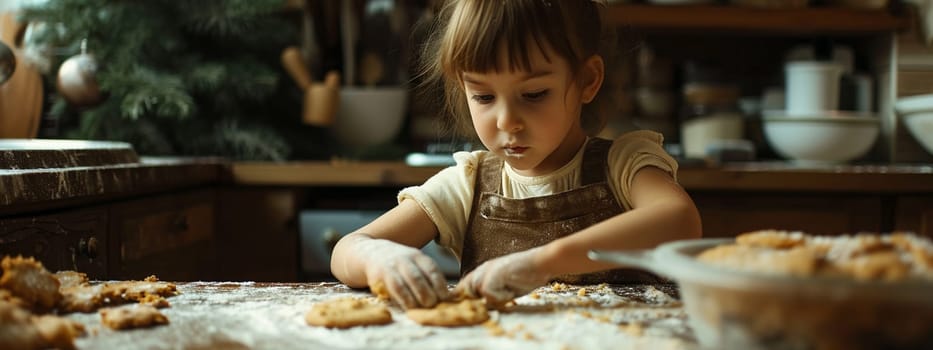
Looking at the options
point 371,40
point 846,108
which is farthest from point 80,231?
point 846,108

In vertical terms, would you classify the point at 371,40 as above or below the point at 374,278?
above

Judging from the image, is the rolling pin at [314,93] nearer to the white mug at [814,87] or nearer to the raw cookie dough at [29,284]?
the white mug at [814,87]

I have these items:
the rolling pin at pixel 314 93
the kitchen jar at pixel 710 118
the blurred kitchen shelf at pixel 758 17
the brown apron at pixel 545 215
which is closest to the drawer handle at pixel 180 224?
the rolling pin at pixel 314 93

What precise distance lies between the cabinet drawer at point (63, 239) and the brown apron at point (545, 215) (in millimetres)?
656

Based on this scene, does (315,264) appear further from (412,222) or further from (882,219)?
(882,219)

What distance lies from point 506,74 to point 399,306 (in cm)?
32

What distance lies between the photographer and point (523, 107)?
0.93 meters

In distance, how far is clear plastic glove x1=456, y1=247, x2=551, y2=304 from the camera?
0.72m

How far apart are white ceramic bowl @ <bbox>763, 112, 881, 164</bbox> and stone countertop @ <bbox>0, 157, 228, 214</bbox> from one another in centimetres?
152

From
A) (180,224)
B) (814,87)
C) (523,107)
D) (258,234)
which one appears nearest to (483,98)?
(523,107)

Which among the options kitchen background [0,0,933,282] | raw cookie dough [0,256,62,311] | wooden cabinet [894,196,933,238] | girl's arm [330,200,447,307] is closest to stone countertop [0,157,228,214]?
kitchen background [0,0,933,282]

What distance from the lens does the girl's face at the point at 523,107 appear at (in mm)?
923

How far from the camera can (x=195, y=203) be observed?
69.7 inches

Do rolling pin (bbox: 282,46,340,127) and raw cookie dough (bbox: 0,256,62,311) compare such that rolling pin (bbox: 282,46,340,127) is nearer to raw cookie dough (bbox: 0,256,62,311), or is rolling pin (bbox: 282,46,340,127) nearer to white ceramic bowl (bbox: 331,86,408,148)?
white ceramic bowl (bbox: 331,86,408,148)
